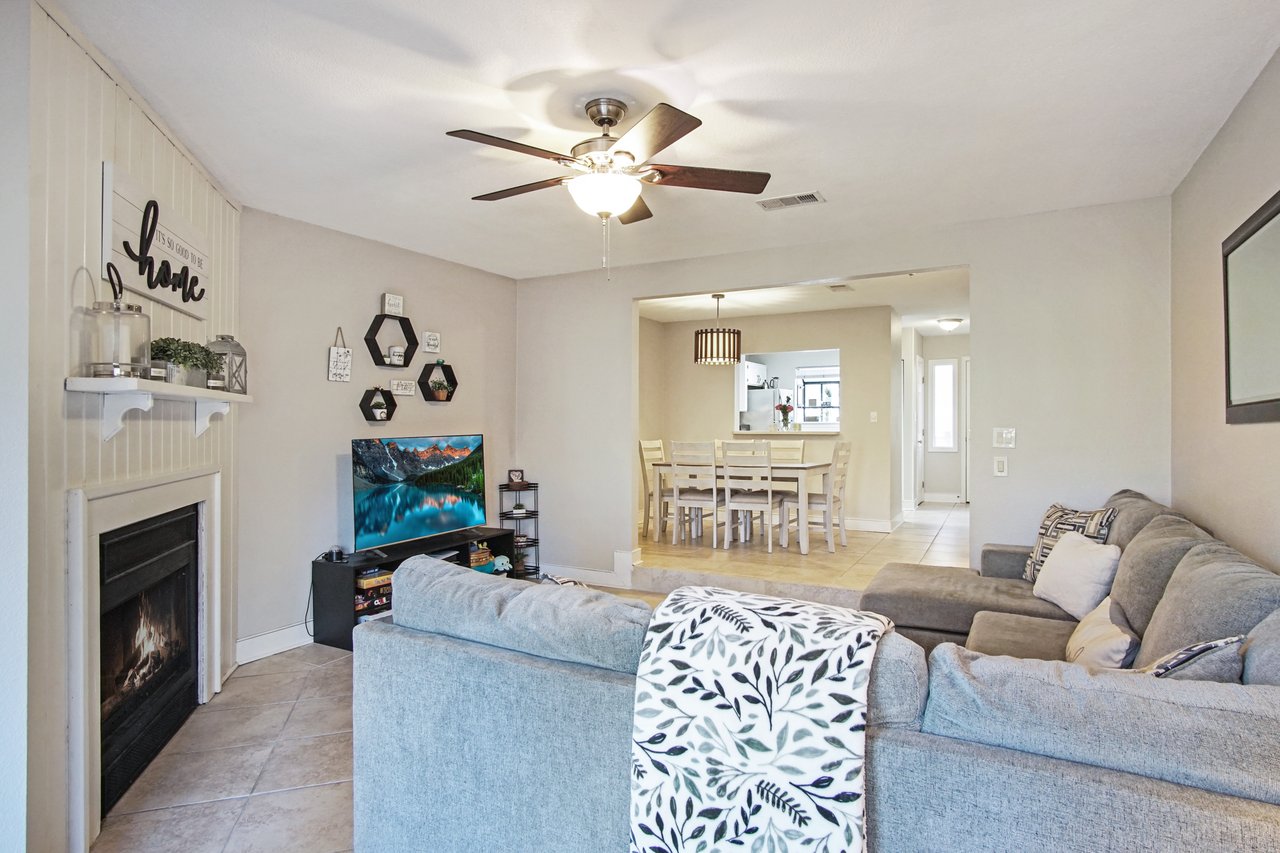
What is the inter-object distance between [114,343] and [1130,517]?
3889 mm

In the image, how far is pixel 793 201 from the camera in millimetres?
3602

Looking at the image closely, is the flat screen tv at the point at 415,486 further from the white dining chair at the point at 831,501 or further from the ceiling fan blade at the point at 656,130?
the white dining chair at the point at 831,501

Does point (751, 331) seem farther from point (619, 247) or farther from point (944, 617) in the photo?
point (944, 617)

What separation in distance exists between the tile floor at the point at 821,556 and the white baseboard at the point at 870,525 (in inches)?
4.5

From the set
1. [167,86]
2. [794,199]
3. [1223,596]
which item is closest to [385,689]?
[1223,596]

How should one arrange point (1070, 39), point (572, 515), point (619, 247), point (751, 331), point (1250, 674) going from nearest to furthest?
point (1250, 674) → point (1070, 39) → point (619, 247) → point (572, 515) → point (751, 331)

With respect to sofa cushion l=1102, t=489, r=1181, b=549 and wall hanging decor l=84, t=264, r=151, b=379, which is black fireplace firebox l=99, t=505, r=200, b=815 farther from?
sofa cushion l=1102, t=489, r=1181, b=549

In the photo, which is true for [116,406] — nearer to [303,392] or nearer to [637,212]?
[303,392]

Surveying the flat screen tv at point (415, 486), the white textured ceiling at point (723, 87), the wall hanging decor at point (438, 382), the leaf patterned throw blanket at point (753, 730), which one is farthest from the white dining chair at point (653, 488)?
the leaf patterned throw blanket at point (753, 730)

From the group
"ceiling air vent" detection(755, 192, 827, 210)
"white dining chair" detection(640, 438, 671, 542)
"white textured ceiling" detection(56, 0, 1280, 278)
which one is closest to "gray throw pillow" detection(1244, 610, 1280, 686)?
"white textured ceiling" detection(56, 0, 1280, 278)

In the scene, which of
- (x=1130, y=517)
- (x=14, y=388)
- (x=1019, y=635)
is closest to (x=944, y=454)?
(x=1130, y=517)

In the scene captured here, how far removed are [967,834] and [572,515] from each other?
4463 mm

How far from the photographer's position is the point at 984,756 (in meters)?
1.06

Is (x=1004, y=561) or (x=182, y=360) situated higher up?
(x=182, y=360)
